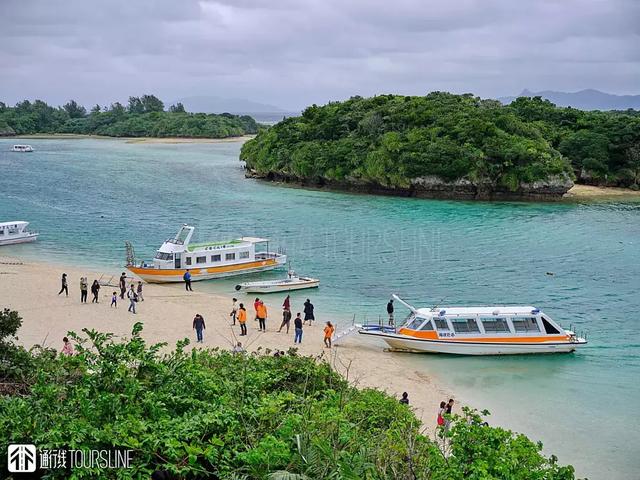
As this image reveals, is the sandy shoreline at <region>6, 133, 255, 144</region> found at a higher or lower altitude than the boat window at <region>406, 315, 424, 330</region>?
higher

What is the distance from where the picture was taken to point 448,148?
68.4 meters

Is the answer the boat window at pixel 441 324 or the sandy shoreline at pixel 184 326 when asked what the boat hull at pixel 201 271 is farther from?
the boat window at pixel 441 324

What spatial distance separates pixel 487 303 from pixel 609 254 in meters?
15.2

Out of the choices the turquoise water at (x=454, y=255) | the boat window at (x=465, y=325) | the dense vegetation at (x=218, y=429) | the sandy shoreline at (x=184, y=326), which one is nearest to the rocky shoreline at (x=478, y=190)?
the turquoise water at (x=454, y=255)

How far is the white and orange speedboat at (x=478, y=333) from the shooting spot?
84.5 ft

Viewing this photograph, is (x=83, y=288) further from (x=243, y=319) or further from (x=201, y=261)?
(x=243, y=319)

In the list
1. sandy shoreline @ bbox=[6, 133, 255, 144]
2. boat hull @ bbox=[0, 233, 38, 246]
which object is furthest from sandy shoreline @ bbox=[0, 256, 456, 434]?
sandy shoreline @ bbox=[6, 133, 255, 144]

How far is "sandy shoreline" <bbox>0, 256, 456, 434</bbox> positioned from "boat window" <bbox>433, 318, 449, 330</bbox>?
5.66ft

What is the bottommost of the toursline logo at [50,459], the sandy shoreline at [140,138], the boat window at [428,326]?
the boat window at [428,326]

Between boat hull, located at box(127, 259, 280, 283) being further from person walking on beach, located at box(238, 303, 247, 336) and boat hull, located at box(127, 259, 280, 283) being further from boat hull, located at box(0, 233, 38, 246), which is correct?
boat hull, located at box(0, 233, 38, 246)

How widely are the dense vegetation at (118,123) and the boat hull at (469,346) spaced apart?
150 meters

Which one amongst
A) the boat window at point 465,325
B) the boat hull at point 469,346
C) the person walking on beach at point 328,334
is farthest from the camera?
the boat window at point 465,325

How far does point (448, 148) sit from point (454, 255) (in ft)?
91.5

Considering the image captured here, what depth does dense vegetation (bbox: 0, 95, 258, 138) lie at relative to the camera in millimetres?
171000
